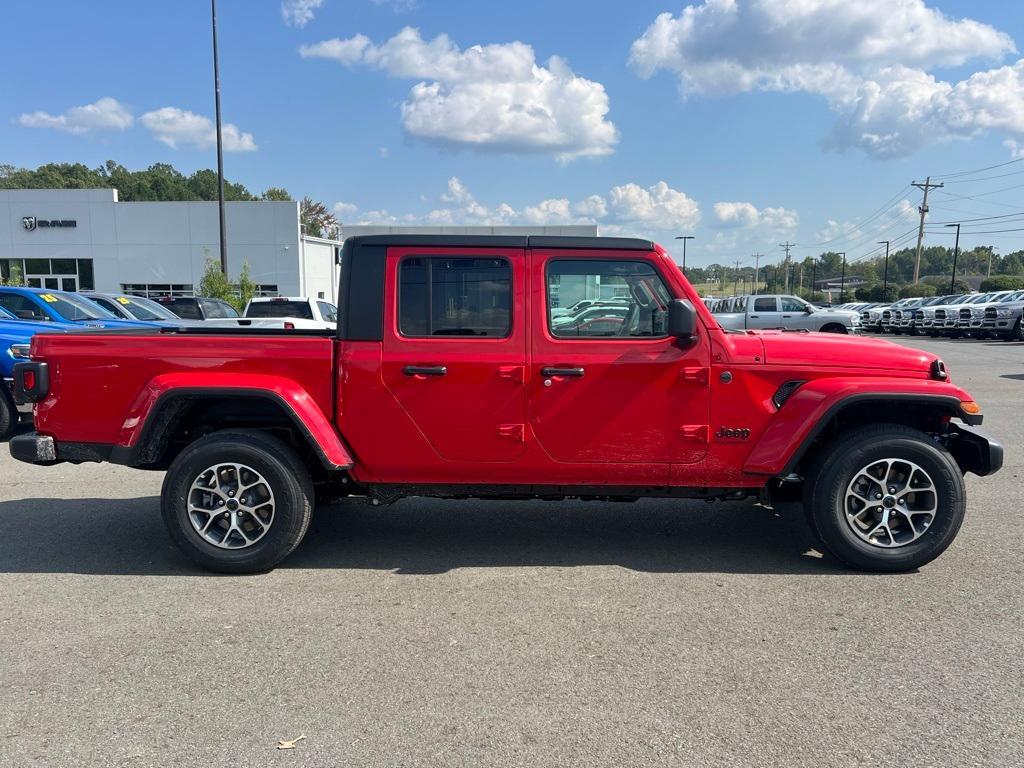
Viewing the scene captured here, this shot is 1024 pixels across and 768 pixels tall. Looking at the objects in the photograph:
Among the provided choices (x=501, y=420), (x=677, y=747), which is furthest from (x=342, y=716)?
(x=501, y=420)

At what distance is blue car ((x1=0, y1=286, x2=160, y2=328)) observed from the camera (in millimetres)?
10391

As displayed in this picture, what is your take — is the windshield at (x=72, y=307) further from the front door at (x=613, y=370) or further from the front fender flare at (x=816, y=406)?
the front fender flare at (x=816, y=406)

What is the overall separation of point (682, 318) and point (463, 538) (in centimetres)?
216

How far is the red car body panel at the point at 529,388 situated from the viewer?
437 centimetres

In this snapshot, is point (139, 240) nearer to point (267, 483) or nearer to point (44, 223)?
point (44, 223)

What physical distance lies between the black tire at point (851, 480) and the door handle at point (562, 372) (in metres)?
1.55

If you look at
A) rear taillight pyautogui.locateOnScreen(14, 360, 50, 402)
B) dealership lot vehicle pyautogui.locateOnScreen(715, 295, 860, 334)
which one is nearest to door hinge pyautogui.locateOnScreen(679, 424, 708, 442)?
rear taillight pyautogui.locateOnScreen(14, 360, 50, 402)

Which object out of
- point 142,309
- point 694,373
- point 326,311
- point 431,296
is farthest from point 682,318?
point 142,309

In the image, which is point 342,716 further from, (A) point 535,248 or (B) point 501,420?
(A) point 535,248

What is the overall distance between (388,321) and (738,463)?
2.26m

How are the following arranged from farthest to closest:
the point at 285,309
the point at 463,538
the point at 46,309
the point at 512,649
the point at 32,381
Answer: the point at 285,309 < the point at 46,309 < the point at 463,538 < the point at 32,381 < the point at 512,649

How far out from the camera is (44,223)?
1500 inches

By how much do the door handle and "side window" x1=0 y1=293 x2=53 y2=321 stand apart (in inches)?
362

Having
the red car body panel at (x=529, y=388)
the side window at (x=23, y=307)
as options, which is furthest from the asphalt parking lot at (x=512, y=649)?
the side window at (x=23, y=307)
